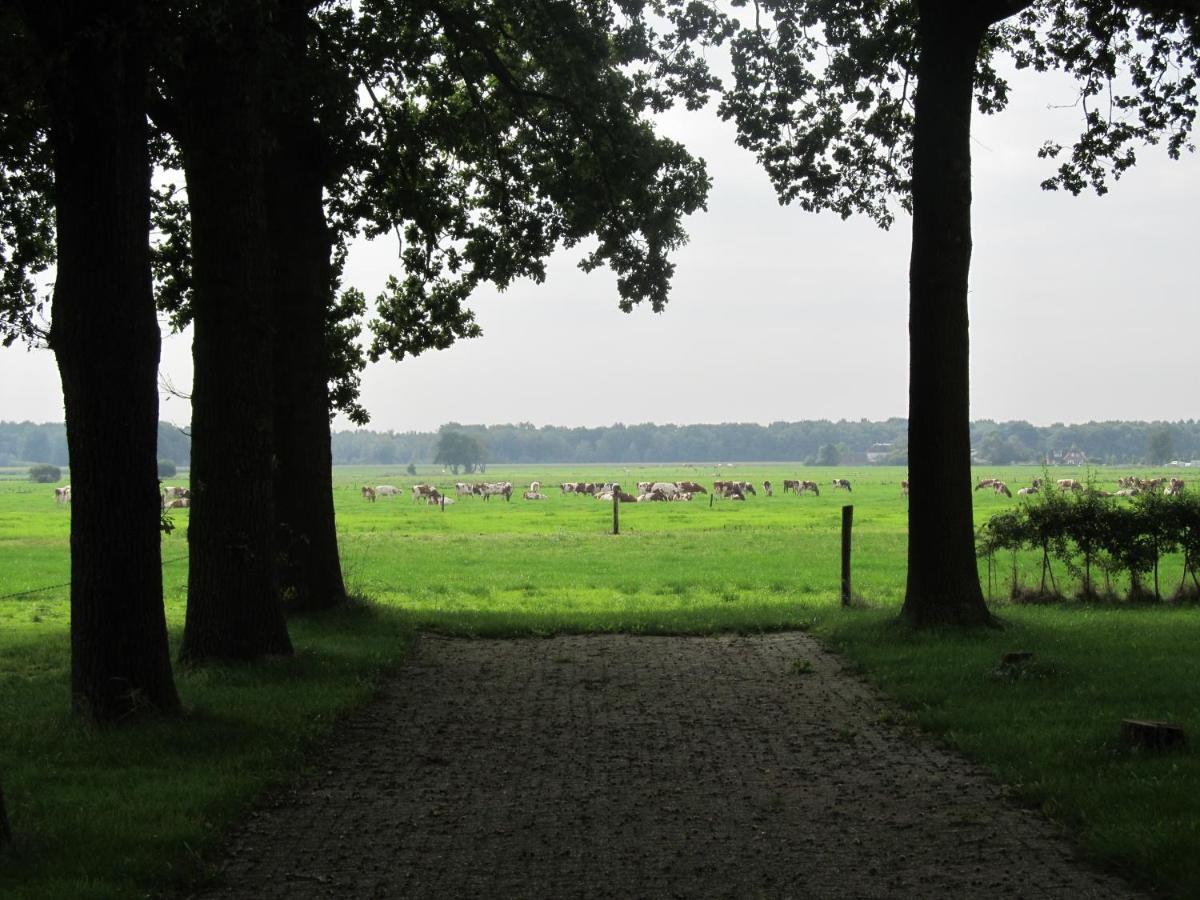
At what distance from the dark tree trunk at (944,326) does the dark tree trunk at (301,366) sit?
7434mm

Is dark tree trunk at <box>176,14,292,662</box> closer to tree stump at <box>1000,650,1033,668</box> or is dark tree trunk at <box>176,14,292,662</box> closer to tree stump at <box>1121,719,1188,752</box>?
tree stump at <box>1000,650,1033,668</box>

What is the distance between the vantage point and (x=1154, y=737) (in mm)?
8250

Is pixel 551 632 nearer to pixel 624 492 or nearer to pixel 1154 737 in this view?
pixel 1154 737

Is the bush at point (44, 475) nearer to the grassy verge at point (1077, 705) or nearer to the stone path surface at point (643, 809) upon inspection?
the grassy verge at point (1077, 705)

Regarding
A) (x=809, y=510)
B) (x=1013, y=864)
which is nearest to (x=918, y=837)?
(x=1013, y=864)

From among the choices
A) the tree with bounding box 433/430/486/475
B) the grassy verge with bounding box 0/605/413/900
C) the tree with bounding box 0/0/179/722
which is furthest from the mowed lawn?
the tree with bounding box 433/430/486/475

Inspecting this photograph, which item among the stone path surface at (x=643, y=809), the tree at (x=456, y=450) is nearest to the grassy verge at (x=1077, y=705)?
the stone path surface at (x=643, y=809)

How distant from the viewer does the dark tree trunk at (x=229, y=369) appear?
11.9 meters

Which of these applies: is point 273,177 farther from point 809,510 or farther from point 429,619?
point 809,510

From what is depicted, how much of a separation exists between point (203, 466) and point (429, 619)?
18.9ft

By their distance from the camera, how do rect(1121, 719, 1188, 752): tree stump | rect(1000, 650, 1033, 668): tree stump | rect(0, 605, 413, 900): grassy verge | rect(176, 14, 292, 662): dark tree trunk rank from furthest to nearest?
rect(176, 14, 292, 662): dark tree trunk
rect(1000, 650, 1033, 668): tree stump
rect(1121, 719, 1188, 752): tree stump
rect(0, 605, 413, 900): grassy verge

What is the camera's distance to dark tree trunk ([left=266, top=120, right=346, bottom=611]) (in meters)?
16.0

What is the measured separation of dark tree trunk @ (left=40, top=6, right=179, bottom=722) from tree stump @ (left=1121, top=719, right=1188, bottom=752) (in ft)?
22.2

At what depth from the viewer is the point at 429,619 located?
17.5m
